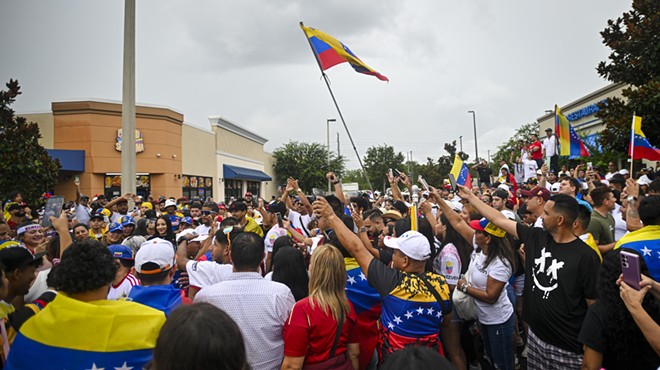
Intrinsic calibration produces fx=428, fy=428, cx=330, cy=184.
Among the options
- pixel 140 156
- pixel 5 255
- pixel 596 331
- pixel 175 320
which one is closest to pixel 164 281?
pixel 5 255

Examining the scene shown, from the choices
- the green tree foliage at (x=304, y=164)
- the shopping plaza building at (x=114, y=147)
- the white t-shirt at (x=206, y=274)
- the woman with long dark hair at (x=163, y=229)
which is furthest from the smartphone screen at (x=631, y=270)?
the green tree foliage at (x=304, y=164)

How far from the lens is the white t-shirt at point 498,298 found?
159 inches

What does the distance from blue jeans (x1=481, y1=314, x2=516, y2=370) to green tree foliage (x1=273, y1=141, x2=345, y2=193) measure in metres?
42.0

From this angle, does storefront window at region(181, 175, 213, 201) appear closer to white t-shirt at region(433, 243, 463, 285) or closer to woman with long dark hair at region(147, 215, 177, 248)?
woman with long dark hair at region(147, 215, 177, 248)

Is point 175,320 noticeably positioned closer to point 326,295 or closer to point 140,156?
point 326,295

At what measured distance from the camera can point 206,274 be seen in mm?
3705

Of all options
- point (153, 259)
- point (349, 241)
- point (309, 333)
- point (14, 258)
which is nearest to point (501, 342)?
point (349, 241)

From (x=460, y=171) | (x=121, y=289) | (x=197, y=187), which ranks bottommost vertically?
(x=121, y=289)

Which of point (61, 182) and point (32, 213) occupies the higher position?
point (61, 182)

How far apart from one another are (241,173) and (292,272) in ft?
111

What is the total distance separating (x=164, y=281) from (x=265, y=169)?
4364cm

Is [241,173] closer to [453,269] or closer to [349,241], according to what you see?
[453,269]

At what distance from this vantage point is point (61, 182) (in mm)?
24938

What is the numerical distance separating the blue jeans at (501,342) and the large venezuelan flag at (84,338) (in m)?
3.23
